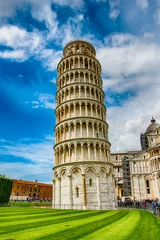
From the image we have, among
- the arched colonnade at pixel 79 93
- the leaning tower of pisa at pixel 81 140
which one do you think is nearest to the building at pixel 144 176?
the leaning tower of pisa at pixel 81 140

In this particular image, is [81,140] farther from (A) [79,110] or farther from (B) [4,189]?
(B) [4,189]

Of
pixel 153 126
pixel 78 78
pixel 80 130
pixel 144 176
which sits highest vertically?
pixel 153 126

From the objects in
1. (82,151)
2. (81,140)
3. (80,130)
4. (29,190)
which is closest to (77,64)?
(80,130)

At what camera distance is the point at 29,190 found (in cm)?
9262

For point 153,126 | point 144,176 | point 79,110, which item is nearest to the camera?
point 79,110

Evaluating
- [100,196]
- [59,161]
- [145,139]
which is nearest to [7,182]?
[59,161]

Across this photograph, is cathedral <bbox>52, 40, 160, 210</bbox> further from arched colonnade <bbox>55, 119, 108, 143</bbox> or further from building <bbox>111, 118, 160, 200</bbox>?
building <bbox>111, 118, 160, 200</bbox>

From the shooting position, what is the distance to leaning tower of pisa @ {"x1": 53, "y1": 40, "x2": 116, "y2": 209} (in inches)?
1240

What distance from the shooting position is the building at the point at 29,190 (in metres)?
85.5

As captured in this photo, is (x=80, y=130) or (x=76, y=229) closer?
(x=76, y=229)

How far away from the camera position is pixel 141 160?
225ft

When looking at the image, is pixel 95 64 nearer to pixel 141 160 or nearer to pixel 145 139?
pixel 141 160

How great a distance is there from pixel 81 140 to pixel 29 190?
70.3 metres

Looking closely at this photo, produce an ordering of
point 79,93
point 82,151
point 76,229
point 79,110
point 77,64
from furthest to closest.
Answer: point 77,64, point 79,93, point 79,110, point 82,151, point 76,229
